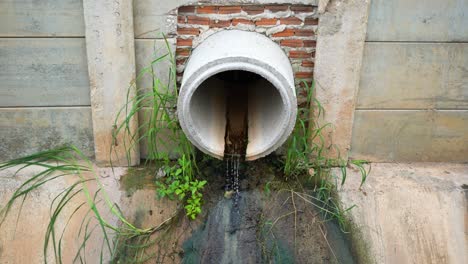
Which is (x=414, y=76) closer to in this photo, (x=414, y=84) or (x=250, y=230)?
(x=414, y=84)

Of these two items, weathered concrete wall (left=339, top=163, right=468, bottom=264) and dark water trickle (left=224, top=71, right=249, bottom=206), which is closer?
weathered concrete wall (left=339, top=163, right=468, bottom=264)

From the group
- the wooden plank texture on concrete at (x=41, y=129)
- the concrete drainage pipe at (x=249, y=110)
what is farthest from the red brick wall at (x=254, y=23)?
the wooden plank texture on concrete at (x=41, y=129)

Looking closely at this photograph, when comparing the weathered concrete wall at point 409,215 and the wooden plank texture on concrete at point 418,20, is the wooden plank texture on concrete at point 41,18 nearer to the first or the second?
the wooden plank texture on concrete at point 418,20

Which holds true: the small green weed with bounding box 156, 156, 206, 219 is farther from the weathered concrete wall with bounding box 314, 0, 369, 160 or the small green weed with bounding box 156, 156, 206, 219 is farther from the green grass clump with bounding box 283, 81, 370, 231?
the weathered concrete wall with bounding box 314, 0, 369, 160

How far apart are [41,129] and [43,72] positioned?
399 mm

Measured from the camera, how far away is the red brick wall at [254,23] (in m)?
3.21

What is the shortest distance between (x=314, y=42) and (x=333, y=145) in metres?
0.73

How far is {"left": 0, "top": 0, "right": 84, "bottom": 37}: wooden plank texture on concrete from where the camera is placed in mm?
3117

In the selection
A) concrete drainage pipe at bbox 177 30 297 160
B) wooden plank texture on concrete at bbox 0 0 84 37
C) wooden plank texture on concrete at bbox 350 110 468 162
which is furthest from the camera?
wooden plank texture on concrete at bbox 350 110 468 162

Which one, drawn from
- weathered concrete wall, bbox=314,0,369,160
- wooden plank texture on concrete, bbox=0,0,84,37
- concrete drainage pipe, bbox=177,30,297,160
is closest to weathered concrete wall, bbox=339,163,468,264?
weathered concrete wall, bbox=314,0,369,160

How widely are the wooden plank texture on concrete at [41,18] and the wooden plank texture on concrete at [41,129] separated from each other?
511 millimetres

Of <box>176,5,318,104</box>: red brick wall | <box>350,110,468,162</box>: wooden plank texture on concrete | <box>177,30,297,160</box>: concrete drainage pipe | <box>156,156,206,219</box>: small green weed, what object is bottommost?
<box>156,156,206,219</box>: small green weed

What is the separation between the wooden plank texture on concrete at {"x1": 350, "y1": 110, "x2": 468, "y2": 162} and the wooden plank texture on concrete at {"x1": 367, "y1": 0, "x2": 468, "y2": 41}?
519 mm

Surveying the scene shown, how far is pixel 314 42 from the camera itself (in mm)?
3309
